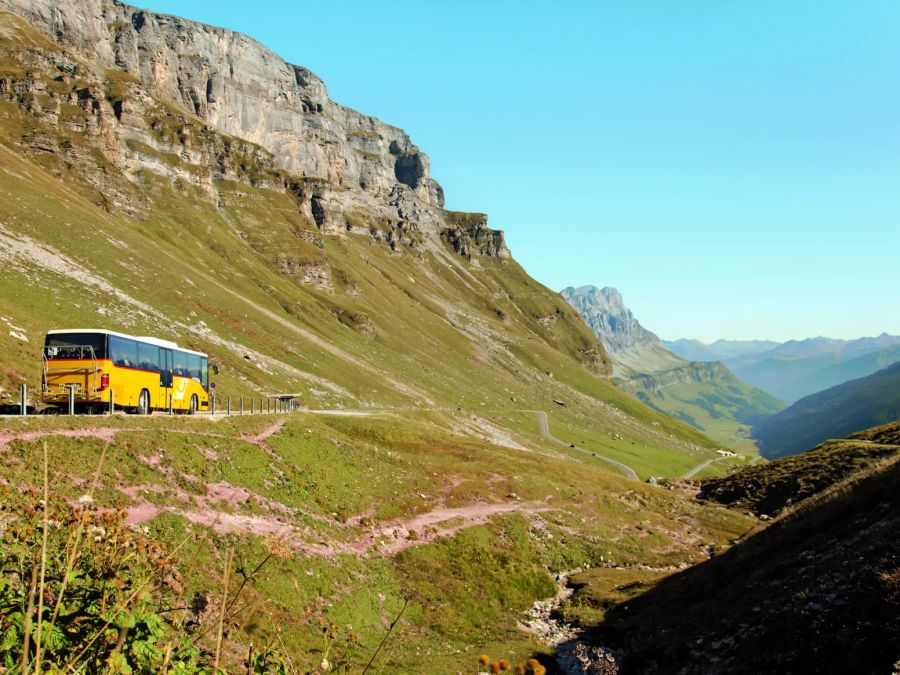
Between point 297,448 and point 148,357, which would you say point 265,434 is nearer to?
point 297,448

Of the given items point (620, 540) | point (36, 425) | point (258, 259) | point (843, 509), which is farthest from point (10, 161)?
point (843, 509)

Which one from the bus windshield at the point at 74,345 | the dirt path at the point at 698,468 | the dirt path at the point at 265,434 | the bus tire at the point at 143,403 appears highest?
the bus windshield at the point at 74,345

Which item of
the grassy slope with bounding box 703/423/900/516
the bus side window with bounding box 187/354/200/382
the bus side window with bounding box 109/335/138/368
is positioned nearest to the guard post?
the bus side window with bounding box 109/335/138/368

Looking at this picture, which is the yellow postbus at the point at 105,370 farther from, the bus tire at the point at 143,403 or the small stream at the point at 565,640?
the small stream at the point at 565,640

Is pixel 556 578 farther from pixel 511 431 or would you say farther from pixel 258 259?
pixel 258 259

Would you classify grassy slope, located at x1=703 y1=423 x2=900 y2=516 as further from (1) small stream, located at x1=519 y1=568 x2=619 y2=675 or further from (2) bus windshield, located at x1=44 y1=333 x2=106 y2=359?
(2) bus windshield, located at x1=44 y1=333 x2=106 y2=359

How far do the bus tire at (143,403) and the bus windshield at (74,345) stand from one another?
217 inches

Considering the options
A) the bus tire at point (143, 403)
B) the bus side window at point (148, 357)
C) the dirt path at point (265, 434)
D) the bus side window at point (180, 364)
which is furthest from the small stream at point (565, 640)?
the bus side window at point (180, 364)

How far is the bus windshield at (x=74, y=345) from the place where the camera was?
34.5m

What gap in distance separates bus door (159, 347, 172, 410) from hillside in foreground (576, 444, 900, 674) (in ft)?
111

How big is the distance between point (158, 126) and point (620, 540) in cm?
17012

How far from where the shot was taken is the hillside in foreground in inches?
677

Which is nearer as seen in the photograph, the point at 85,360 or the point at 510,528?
the point at 85,360

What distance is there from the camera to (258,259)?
158 meters
